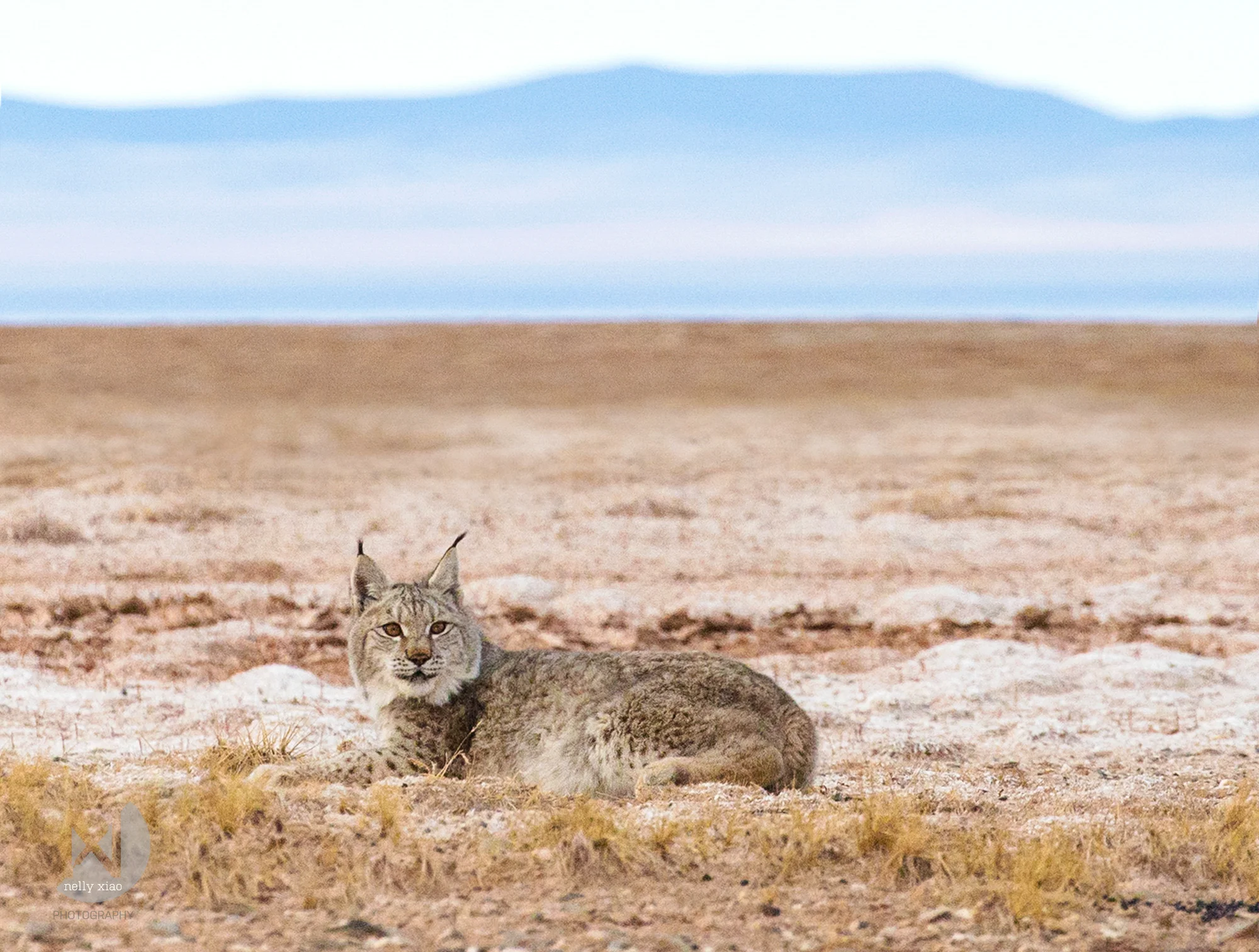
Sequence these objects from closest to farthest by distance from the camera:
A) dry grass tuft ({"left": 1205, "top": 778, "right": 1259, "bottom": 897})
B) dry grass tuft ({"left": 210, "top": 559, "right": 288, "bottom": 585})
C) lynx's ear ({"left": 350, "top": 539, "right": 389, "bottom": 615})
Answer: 1. dry grass tuft ({"left": 1205, "top": 778, "right": 1259, "bottom": 897})
2. lynx's ear ({"left": 350, "top": 539, "right": 389, "bottom": 615})
3. dry grass tuft ({"left": 210, "top": 559, "right": 288, "bottom": 585})

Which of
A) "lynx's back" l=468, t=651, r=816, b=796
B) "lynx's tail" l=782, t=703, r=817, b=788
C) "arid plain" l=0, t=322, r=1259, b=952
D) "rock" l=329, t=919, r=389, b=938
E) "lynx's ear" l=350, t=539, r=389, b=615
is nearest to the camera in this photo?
"rock" l=329, t=919, r=389, b=938

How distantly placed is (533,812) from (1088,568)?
15584 mm

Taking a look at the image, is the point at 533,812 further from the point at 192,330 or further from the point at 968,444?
the point at 192,330

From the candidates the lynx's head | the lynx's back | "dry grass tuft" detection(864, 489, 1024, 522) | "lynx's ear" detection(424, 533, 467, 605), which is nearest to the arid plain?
"dry grass tuft" detection(864, 489, 1024, 522)

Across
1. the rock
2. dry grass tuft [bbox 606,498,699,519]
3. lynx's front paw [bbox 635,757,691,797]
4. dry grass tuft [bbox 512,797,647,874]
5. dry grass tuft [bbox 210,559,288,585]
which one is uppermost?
lynx's front paw [bbox 635,757,691,797]

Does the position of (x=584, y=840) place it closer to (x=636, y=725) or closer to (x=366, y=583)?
(x=636, y=725)

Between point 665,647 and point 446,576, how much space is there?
6.85 meters

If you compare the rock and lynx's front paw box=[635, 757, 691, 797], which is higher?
lynx's front paw box=[635, 757, 691, 797]

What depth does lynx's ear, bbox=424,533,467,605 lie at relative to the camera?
822 centimetres

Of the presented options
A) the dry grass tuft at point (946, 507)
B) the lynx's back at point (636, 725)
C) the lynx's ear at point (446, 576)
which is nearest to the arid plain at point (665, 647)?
the dry grass tuft at point (946, 507)

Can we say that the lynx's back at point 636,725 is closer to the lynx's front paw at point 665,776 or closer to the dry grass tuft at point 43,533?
the lynx's front paw at point 665,776

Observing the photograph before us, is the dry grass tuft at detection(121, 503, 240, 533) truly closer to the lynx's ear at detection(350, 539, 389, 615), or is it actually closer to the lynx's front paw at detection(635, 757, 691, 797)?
the lynx's ear at detection(350, 539, 389, 615)

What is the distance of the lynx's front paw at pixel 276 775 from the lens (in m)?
7.66

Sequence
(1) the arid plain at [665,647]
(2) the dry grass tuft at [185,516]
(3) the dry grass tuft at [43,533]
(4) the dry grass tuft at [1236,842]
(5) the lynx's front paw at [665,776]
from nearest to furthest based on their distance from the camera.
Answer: (1) the arid plain at [665,647], (4) the dry grass tuft at [1236,842], (5) the lynx's front paw at [665,776], (3) the dry grass tuft at [43,533], (2) the dry grass tuft at [185,516]
